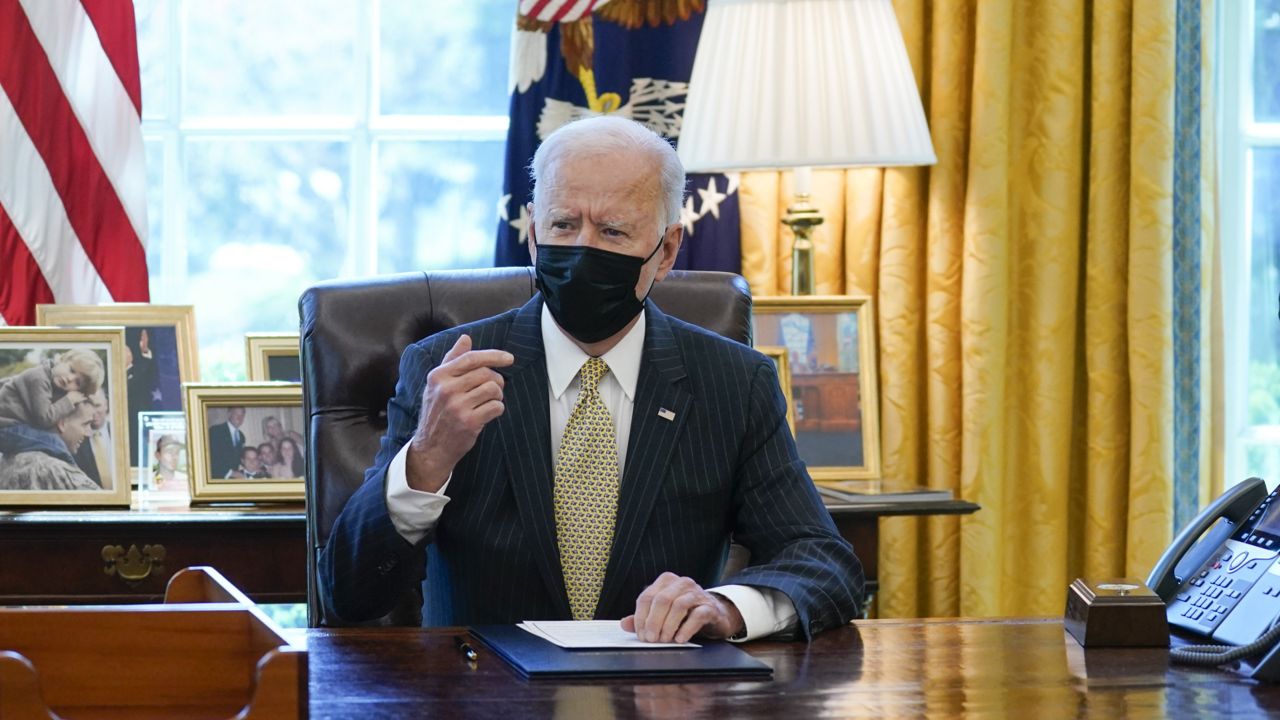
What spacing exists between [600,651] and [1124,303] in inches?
81.5

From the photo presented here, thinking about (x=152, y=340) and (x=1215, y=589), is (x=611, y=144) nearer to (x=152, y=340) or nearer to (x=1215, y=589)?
(x=1215, y=589)

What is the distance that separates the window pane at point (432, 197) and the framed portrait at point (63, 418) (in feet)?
2.85

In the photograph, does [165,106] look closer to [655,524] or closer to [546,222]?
[546,222]

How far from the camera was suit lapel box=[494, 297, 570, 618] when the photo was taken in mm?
1760

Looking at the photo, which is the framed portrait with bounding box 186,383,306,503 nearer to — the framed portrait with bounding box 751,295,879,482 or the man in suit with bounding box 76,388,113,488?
the man in suit with bounding box 76,388,113,488

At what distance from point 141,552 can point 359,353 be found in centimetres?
66

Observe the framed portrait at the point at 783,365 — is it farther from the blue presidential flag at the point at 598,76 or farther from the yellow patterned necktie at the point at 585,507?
the yellow patterned necktie at the point at 585,507

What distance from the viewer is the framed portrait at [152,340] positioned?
2822mm

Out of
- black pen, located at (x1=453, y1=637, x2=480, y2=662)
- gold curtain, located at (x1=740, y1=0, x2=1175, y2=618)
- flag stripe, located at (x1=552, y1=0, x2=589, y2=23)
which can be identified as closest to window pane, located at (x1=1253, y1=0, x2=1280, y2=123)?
gold curtain, located at (x1=740, y1=0, x2=1175, y2=618)

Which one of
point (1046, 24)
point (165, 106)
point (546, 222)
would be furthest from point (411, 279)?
point (1046, 24)

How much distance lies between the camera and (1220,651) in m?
A: 1.39

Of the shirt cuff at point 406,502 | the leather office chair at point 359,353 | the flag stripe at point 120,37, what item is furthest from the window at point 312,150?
the shirt cuff at point 406,502

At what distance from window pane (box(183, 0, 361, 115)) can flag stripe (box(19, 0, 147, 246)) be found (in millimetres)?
218

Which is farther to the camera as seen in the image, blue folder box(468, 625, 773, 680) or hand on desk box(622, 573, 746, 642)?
hand on desk box(622, 573, 746, 642)
